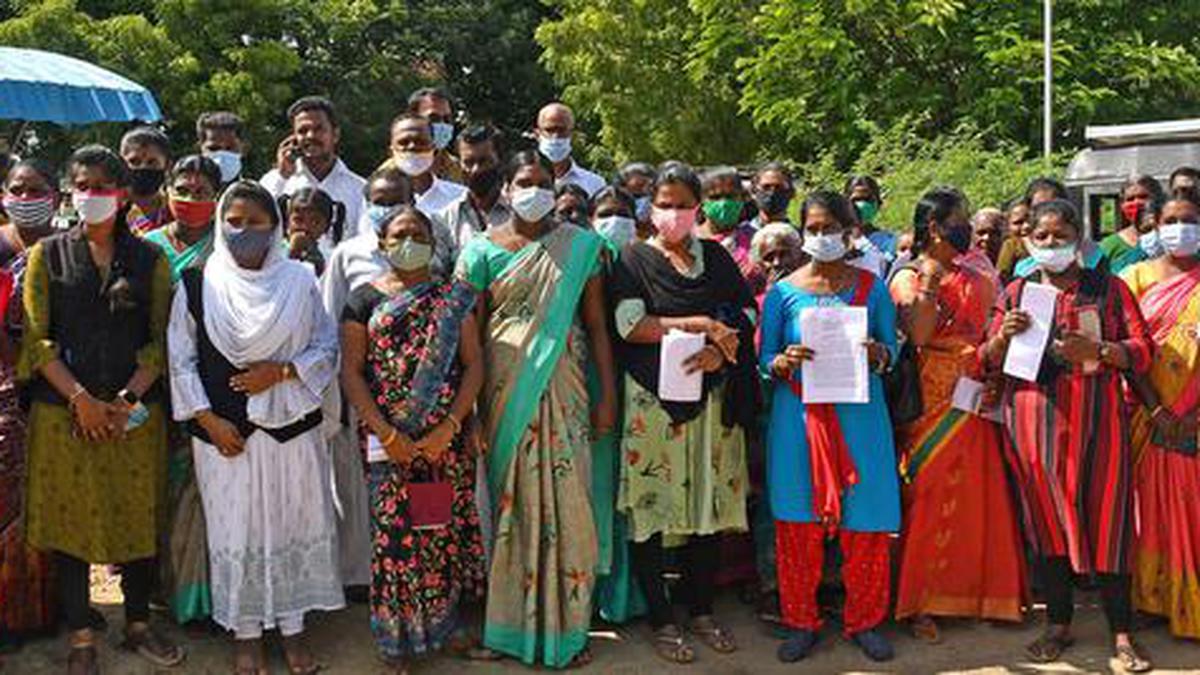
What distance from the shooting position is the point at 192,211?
4.73 metres

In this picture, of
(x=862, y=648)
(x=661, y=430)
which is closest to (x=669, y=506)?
(x=661, y=430)

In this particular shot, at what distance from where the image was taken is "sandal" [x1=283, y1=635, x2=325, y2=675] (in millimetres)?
4629

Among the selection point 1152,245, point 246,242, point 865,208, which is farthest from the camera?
point 865,208

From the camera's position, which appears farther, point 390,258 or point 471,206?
point 471,206

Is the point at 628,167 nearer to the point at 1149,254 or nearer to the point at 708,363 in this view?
the point at 708,363

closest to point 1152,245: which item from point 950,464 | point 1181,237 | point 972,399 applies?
point 1181,237

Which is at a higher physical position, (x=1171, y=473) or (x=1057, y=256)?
(x=1057, y=256)

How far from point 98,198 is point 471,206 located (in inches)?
61.0

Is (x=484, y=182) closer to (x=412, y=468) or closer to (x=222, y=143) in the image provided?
(x=222, y=143)

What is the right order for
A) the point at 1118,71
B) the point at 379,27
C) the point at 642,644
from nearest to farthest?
the point at 642,644 < the point at 1118,71 < the point at 379,27

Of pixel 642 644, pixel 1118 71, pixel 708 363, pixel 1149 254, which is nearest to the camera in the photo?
pixel 708 363

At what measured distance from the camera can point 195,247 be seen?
4.78m

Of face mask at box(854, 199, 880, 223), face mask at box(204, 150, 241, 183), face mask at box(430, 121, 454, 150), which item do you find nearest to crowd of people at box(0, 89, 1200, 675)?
face mask at box(204, 150, 241, 183)

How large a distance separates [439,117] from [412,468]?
243 centimetres
